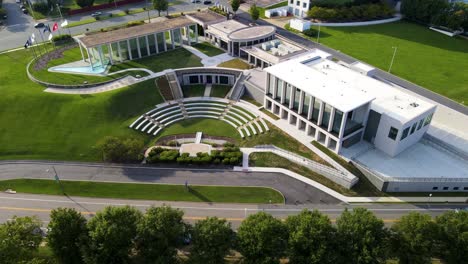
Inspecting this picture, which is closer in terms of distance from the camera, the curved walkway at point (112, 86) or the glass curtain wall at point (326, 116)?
the glass curtain wall at point (326, 116)

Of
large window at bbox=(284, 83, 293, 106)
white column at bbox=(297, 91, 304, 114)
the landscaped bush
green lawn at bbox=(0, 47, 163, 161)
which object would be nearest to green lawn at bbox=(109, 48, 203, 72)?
green lawn at bbox=(0, 47, 163, 161)

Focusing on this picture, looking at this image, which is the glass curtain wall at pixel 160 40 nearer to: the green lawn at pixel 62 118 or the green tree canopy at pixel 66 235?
the green lawn at pixel 62 118

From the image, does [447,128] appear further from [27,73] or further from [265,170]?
[27,73]

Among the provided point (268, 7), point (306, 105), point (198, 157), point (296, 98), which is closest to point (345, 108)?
point (306, 105)

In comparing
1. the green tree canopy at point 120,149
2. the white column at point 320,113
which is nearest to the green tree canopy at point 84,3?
the green tree canopy at point 120,149

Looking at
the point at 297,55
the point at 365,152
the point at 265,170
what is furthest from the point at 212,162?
the point at 297,55

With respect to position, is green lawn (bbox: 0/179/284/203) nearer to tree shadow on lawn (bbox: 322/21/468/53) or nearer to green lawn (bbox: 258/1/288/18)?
tree shadow on lawn (bbox: 322/21/468/53)
